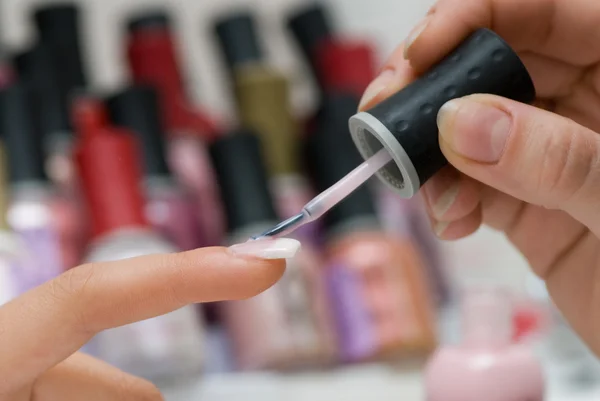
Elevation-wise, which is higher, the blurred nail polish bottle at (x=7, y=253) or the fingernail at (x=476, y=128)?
the blurred nail polish bottle at (x=7, y=253)

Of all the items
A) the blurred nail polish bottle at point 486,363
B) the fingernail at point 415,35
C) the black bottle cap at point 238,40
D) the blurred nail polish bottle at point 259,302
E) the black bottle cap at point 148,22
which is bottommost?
the blurred nail polish bottle at point 486,363

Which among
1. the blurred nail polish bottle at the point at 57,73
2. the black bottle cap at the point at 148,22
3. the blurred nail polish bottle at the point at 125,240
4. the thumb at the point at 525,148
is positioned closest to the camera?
the thumb at the point at 525,148

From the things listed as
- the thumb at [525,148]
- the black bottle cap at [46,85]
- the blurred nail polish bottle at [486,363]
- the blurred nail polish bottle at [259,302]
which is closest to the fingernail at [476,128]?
the thumb at [525,148]

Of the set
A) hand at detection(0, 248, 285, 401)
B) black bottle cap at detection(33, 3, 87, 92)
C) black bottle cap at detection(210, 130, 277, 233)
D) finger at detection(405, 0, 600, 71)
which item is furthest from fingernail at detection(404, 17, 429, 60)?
black bottle cap at detection(33, 3, 87, 92)

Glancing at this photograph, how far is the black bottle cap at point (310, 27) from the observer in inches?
27.1

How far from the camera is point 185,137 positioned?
60 centimetres

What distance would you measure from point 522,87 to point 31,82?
376 mm

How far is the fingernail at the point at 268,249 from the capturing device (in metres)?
0.25

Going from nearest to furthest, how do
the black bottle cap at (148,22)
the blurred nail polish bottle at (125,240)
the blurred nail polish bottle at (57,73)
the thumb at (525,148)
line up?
the thumb at (525,148), the blurred nail polish bottle at (125,240), the blurred nail polish bottle at (57,73), the black bottle cap at (148,22)

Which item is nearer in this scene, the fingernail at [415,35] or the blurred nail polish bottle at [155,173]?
the fingernail at [415,35]

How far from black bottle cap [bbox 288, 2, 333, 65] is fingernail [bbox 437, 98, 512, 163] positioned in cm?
44

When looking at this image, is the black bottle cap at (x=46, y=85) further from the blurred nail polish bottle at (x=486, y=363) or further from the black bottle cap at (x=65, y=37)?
the blurred nail polish bottle at (x=486, y=363)

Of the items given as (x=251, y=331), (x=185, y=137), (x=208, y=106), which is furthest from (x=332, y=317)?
(x=208, y=106)

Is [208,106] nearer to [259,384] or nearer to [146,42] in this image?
[146,42]
